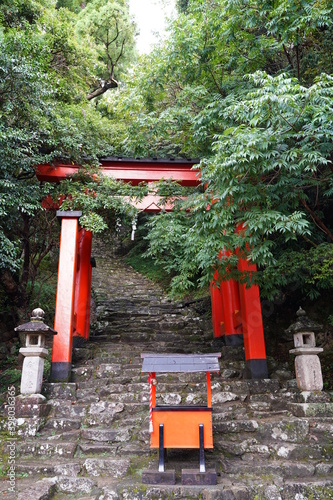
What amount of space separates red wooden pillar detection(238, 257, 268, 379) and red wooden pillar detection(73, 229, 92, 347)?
3529 mm

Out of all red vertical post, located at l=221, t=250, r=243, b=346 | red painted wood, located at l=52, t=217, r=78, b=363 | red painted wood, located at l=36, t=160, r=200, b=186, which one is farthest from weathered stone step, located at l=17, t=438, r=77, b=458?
red painted wood, located at l=36, t=160, r=200, b=186

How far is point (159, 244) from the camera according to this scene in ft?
21.0

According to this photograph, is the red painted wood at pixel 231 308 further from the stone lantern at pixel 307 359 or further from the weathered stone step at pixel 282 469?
the weathered stone step at pixel 282 469

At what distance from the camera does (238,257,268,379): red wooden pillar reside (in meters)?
6.12

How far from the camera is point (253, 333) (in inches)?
247

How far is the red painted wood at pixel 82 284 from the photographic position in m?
7.96

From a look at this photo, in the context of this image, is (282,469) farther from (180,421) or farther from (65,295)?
(65,295)

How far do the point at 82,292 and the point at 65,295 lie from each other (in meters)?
2.12

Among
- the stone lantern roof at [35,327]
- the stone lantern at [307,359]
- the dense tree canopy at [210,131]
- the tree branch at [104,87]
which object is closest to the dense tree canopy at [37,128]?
the dense tree canopy at [210,131]

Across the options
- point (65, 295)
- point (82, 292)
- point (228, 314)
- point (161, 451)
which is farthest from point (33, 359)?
point (228, 314)

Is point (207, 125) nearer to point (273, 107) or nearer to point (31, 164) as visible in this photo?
point (273, 107)

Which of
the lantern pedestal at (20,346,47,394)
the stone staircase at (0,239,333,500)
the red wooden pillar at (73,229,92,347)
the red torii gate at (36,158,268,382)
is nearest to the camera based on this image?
the stone staircase at (0,239,333,500)

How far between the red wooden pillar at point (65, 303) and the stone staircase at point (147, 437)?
38cm

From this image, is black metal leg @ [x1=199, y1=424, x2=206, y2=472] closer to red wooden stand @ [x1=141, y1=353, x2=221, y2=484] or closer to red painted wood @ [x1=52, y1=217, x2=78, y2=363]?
red wooden stand @ [x1=141, y1=353, x2=221, y2=484]
